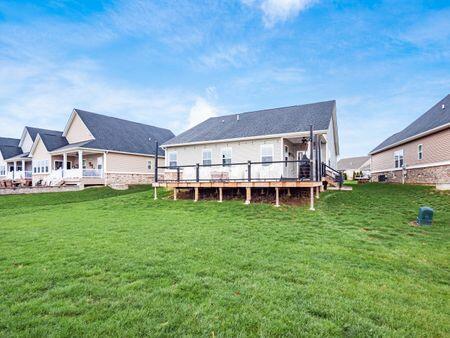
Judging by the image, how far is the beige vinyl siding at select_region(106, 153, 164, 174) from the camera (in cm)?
2405

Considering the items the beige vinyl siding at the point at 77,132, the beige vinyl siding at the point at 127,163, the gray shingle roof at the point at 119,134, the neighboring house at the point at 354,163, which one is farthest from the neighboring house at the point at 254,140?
the neighboring house at the point at 354,163

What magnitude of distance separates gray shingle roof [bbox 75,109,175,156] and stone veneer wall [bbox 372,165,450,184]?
21420 millimetres

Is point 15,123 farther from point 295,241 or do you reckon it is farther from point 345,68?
point 295,241

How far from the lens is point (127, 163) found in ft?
82.9

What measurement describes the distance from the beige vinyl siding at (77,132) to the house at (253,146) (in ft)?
32.2

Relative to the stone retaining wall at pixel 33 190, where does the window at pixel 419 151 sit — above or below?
above

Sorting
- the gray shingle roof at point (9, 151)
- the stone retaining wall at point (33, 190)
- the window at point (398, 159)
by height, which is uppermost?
the gray shingle roof at point (9, 151)

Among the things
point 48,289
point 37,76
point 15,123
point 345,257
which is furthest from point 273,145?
point 15,123

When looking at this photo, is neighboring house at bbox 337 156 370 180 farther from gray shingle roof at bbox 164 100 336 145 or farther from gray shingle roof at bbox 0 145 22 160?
gray shingle roof at bbox 0 145 22 160

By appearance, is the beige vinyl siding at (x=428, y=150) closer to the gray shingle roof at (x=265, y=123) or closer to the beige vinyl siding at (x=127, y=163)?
the gray shingle roof at (x=265, y=123)

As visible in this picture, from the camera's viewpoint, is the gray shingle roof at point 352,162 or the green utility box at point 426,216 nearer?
the green utility box at point 426,216

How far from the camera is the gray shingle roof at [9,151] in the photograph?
31938 millimetres

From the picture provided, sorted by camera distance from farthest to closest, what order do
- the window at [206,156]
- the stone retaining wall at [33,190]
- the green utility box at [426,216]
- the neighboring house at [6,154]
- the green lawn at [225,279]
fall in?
the neighboring house at [6,154], the stone retaining wall at [33,190], the window at [206,156], the green utility box at [426,216], the green lawn at [225,279]

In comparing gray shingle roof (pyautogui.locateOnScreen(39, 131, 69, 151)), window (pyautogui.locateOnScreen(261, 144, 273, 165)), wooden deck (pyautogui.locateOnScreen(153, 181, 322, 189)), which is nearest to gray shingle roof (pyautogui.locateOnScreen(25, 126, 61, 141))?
gray shingle roof (pyautogui.locateOnScreen(39, 131, 69, 151))
